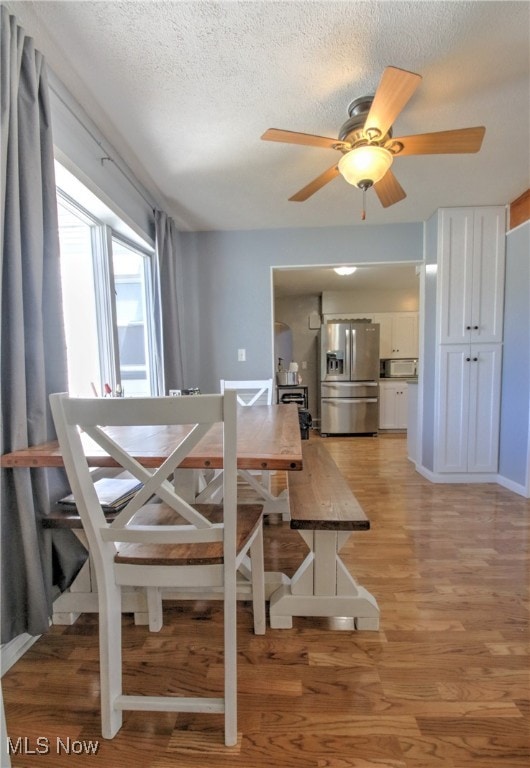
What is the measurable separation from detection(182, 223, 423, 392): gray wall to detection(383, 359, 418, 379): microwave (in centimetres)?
235

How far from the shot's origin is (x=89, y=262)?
2.06 m

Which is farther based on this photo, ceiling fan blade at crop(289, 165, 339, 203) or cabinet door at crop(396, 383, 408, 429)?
cabinet door at crop(396, 383, 408, 429)

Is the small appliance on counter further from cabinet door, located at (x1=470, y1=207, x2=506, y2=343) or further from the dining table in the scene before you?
the dining table

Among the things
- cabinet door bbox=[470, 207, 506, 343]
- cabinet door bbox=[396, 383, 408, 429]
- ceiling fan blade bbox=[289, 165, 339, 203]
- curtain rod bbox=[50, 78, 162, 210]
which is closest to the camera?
curtain rod bbox=[50, 78, 162, 210]

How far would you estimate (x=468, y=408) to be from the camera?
2805 millimetres

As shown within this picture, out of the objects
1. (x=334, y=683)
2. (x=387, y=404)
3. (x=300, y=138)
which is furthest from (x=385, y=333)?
(x=334, y=683)

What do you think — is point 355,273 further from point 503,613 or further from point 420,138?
point 503,613

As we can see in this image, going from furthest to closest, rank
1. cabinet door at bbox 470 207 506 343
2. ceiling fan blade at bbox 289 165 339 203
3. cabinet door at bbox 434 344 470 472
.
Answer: cabinet door at bbox 434 344 470 472 → cabinet door at bbox 470 207 506 343 → ceiling fan blade at bbox 289 165 339 203

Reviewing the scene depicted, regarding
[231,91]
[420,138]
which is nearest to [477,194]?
[420,138]

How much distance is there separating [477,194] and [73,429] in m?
3.14

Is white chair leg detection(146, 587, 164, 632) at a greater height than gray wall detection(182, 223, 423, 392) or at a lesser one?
lesser

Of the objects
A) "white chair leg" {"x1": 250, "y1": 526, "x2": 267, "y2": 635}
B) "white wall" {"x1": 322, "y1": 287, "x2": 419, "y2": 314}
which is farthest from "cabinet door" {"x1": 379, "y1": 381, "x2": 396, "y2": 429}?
"white chair leg" {"x1": 250, "y1": 526, "x2": 267, "y2": 635}

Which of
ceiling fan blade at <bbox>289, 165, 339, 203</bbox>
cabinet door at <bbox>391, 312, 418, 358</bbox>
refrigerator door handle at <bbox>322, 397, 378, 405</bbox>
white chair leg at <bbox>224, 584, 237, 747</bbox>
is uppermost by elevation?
ceiling fan blade at <bbox>289, 165, 339, 203</bbox>

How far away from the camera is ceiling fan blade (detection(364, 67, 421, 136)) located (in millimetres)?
1068
